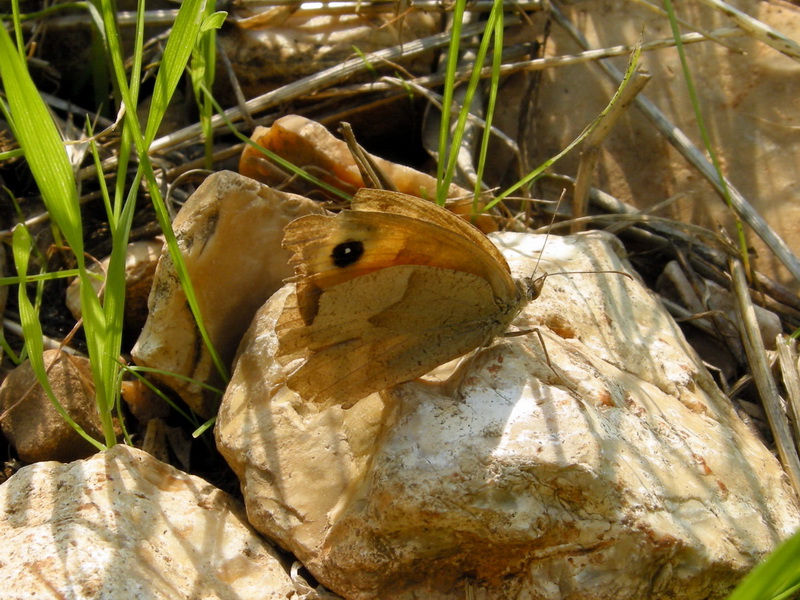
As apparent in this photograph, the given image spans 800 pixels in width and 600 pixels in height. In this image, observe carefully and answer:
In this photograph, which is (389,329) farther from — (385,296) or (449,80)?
(449,80)

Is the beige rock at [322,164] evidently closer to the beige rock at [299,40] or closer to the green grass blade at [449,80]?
the green grass blade at [449,80]

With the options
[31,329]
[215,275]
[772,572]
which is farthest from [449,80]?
[772,572]

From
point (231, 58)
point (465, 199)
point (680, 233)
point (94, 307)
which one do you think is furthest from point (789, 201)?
point (94, 307)

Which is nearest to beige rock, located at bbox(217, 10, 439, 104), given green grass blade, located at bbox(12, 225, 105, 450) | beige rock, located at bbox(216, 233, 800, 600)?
green grass blade, located at bbox(12, 225, 105, 450)

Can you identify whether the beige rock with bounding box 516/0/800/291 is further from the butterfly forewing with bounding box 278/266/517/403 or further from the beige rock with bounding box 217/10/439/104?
the butterfly forewing with bounding box 278/266/517/403

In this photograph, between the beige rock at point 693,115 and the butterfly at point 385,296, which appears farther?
the beige rock at point 693,115

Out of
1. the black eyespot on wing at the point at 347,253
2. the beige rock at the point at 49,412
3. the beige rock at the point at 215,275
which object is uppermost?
the black eyespot on wing at the point at 347,253

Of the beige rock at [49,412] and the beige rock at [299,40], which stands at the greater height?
the beige rock at [299,40]

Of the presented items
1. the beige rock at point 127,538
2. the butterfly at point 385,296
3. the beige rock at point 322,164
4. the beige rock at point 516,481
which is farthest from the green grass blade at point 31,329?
the beige rock at point 322,164
